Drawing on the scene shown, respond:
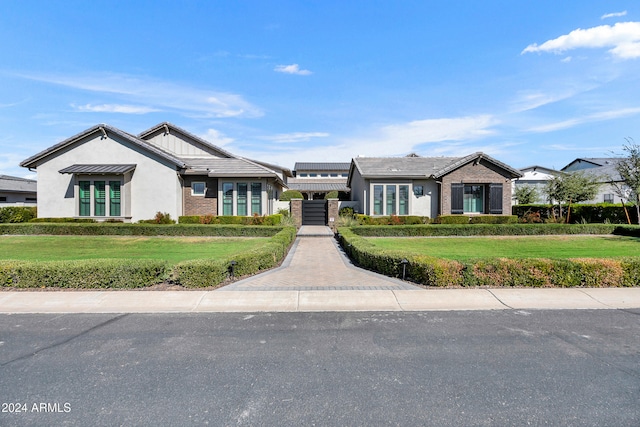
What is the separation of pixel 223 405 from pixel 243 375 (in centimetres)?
63

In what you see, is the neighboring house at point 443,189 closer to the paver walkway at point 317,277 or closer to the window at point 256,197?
the window at point 256,197

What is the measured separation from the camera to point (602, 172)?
130 feet

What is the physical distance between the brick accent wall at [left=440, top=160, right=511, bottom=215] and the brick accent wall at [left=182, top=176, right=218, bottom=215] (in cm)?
1644

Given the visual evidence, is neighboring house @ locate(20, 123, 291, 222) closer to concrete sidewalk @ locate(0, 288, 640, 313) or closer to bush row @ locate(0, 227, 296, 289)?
bush row @ locate(0, 227, 296, 289)

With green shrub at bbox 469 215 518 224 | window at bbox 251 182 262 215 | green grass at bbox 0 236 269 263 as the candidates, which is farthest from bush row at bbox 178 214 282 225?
green shrub at bbox 469 215 518 224

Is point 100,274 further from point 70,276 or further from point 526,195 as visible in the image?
point 526,195

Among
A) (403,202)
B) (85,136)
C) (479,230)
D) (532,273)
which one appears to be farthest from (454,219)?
(85,136)

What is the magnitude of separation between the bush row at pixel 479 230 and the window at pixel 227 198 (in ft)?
30.2

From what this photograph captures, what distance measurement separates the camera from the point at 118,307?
6.99 metres

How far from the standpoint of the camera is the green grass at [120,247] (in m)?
12.4

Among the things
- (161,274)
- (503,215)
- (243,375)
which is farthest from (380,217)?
(243,375)

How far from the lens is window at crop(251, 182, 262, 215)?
23.8 m

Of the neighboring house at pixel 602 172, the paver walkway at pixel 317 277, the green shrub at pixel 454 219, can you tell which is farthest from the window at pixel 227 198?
the neighboring house at pixel 602 172

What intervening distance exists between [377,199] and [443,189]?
4.82 m
